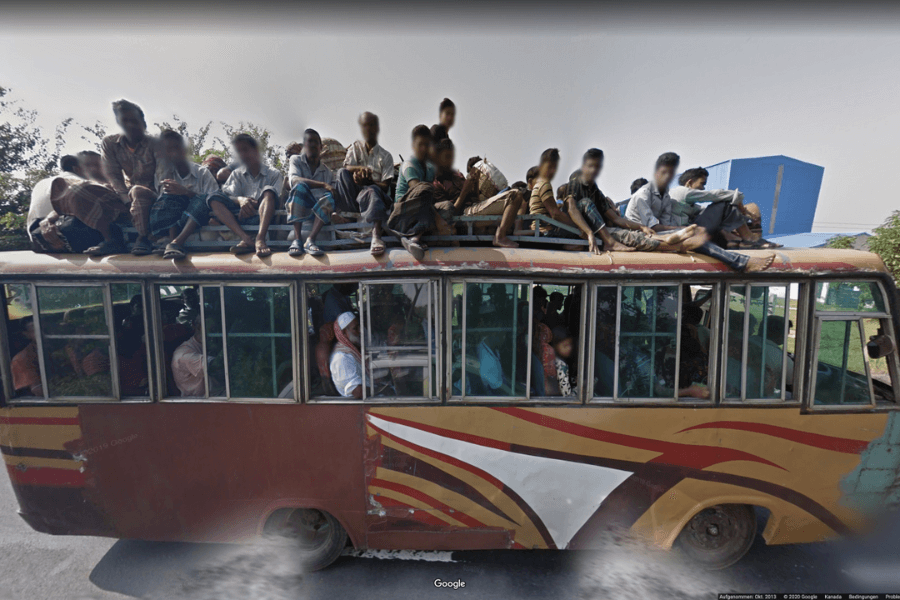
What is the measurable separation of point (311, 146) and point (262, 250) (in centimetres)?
152

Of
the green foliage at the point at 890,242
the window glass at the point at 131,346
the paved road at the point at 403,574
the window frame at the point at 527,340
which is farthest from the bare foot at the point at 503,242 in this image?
the green foliage at the point at 890,242

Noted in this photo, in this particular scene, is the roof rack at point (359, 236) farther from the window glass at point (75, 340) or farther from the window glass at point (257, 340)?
the window glass at point (75, 340)

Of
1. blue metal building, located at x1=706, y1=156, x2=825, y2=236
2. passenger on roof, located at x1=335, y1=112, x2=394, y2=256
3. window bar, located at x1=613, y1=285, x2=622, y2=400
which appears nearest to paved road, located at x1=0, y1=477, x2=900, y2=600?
window bar, located at x1=613, y1=285, x2=622, y2=400

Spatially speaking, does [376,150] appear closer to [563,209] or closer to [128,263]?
[563,209]

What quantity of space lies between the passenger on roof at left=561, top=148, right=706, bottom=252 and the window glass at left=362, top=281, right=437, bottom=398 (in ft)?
5.38

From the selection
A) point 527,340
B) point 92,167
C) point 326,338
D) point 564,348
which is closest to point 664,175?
point 564,348

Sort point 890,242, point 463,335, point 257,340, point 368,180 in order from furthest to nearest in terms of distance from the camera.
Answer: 1. point 890,242
2. point 368,180
3. point 257,340
4. point 463,335

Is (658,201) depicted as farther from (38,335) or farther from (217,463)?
(38,335)

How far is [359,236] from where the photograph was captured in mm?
3205

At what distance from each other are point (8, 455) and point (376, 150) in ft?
14.9

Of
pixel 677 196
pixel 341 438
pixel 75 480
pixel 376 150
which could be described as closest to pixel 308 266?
pixel 341 438

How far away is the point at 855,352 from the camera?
8.89 ft

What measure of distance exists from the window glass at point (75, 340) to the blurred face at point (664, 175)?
519cm

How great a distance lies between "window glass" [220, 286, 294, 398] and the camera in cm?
304
